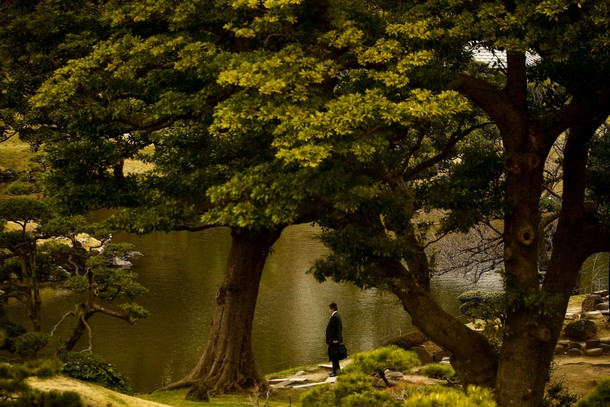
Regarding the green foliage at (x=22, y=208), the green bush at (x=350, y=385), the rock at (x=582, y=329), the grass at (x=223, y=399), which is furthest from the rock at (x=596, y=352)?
the green foliage at (x=22, y=208)

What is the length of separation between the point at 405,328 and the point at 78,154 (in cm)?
1769

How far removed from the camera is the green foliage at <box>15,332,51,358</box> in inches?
532

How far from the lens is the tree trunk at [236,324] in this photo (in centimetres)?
1803

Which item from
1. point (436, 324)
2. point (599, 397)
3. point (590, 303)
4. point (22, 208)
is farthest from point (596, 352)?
point (22, 208)

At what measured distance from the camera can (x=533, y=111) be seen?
14.5 m

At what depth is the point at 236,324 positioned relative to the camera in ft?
59.8

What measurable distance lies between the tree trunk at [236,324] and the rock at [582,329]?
8793 mm

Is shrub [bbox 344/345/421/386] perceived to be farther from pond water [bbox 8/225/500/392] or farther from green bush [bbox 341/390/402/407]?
pond water [bbox 8/225/500/392]

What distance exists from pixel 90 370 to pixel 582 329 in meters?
13.9

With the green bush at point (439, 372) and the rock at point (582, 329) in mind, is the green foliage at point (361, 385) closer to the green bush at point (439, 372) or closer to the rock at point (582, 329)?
the green bush at point (439, 372)

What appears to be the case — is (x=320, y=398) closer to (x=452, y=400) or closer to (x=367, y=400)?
(x=367, y=400)

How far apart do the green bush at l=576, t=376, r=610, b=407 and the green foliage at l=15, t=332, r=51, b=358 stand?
30.4 feet

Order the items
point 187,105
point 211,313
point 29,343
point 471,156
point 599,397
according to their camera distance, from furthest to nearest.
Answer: point 211,313 < point 471,156 < point 29,343 < point 187,105 < point 599,397

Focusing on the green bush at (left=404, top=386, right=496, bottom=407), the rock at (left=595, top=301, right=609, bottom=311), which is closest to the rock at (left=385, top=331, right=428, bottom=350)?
the rock at (left=595, top=301, right=609, bottom=311)
